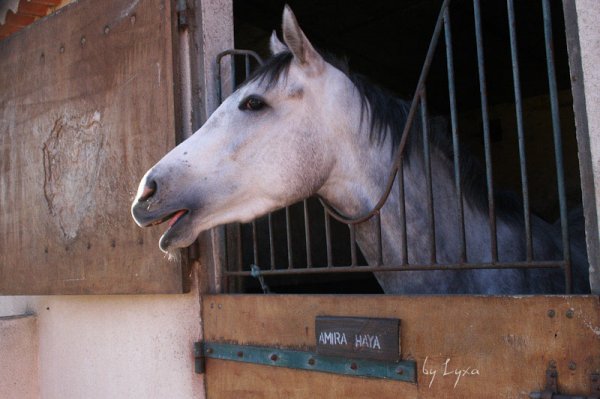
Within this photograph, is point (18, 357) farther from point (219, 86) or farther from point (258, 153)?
point (258, 153)

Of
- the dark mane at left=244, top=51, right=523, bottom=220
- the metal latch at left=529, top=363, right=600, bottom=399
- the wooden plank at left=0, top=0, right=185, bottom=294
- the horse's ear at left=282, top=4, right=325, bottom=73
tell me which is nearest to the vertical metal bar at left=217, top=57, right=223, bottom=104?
the wooden plank at left=0, top=0, right=185, bottom=294

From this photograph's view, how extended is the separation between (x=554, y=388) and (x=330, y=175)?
0.99 meters

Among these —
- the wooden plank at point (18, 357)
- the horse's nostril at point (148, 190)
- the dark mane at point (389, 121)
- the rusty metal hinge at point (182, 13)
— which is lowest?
the wooden plank at point (18, 357)

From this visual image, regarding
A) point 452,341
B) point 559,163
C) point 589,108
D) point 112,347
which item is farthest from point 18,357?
point 589,108

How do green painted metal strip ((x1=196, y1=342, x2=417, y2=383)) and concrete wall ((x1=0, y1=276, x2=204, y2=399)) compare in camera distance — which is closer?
green painted metal strip ((x1=196, y1=342, x2=417, y2=383))

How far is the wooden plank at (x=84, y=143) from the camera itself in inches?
95.2

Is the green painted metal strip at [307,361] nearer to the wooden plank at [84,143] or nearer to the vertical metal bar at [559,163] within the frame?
the wooden plank at [84,143]

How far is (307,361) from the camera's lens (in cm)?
190

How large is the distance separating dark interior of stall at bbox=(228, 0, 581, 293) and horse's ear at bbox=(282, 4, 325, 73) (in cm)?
135

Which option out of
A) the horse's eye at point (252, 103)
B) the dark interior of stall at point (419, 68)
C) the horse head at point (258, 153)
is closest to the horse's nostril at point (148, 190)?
the horse head at point (258, 153)

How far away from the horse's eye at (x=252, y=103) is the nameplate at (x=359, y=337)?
2.45 ft

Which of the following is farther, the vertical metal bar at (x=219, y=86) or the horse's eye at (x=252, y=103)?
the vertical metal bar at (x=219, y=86)

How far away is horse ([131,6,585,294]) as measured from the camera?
1846mm

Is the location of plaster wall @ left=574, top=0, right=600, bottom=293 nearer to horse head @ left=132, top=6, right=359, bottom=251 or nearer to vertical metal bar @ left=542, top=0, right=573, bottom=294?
vertical metal bar @ left=542, top=0, right=573, bottom=294
